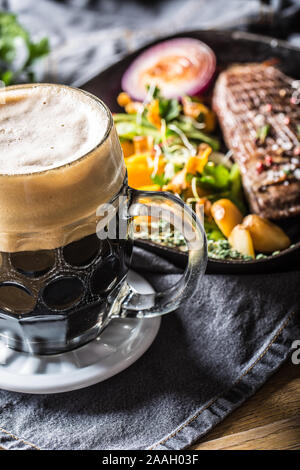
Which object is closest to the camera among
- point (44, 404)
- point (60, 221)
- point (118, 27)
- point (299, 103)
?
point (60, 221)

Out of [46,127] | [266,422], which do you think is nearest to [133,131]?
[46,127]

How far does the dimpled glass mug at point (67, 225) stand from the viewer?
726 mm

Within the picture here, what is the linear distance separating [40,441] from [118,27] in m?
1.55

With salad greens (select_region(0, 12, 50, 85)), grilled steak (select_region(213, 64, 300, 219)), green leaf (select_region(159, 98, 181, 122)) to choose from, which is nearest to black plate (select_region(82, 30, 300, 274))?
grilled steak (select_region(213, 64, 300, 219))

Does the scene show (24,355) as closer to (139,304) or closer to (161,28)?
(139,304)

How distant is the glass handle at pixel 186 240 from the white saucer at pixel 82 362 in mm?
36

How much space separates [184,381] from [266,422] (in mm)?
127

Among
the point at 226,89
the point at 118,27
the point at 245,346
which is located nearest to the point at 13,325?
the point at 245,346

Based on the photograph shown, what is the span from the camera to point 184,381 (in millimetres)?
876

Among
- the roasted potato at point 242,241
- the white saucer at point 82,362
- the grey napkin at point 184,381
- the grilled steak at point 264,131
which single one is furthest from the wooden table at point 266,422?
the grilled steak at point 264,131

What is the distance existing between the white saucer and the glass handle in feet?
0.12

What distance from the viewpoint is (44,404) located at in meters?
0.84

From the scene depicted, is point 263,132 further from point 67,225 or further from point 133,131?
point 67,225

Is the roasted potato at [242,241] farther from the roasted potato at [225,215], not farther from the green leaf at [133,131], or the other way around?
the green leaf at [133,131]
